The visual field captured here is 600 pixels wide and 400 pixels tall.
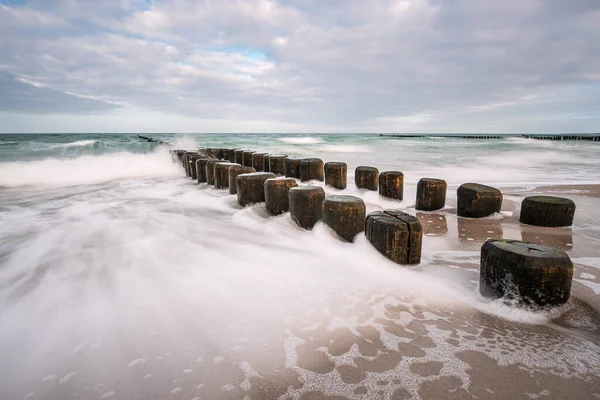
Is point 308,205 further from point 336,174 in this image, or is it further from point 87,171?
point 87,171

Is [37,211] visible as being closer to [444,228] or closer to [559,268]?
[444,228]

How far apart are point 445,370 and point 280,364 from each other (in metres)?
0.82

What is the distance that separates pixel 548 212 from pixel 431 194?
1405 millimetres

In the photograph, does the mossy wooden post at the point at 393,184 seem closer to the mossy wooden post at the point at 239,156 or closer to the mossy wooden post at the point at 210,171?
the mossy wooden post at the point at 210,171

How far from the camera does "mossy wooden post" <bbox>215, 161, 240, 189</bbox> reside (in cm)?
630

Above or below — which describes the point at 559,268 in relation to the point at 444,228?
above

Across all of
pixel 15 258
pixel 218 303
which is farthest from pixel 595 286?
pixel 15 258

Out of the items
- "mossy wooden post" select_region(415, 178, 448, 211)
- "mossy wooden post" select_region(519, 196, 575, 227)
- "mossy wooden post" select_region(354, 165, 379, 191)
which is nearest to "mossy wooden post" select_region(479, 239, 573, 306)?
"mossy wooden post" select_region(519, 196, 575, 227)

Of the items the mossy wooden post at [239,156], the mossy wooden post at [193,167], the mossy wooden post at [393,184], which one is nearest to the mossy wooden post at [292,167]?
the mossy wooden post at [393,184]

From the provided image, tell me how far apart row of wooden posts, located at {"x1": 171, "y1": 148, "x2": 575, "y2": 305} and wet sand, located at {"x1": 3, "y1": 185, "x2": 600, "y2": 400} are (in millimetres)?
212

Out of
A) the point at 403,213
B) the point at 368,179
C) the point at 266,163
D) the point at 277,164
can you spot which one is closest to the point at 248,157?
the point at 266,163

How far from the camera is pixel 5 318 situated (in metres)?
2.08

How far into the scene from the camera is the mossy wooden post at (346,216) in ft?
10.1

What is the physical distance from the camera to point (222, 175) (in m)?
6.39
